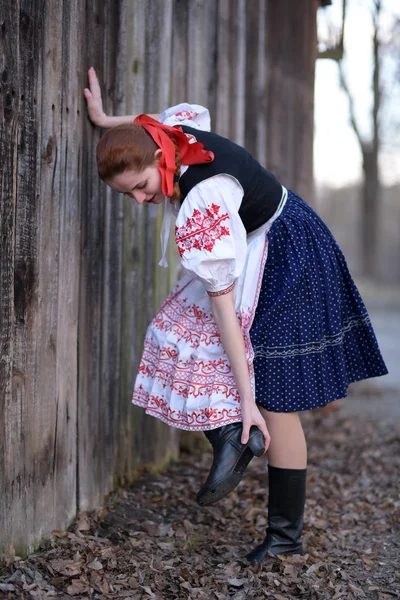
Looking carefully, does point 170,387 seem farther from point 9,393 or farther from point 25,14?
point 25,14

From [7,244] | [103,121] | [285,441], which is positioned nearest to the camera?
[7,244]

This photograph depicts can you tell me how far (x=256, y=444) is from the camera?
2.37 meters

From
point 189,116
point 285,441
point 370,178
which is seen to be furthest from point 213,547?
point 370,178

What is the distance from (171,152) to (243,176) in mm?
258

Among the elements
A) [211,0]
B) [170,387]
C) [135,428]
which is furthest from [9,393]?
[211,0]

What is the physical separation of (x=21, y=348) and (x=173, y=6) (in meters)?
1.96

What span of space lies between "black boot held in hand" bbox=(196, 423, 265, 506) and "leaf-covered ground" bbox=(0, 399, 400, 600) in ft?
1.07

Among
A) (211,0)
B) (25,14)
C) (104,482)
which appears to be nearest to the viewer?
(25,14)

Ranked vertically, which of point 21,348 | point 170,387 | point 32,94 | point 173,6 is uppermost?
point 173,6

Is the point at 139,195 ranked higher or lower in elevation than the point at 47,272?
higher

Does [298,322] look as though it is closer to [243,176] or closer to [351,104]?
[243,176]

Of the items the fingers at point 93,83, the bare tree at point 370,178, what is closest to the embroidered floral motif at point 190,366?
the fingers at point 93,83

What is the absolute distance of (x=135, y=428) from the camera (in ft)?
10.9

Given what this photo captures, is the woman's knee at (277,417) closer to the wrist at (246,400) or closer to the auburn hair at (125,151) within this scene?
the wrist at (246,400)
